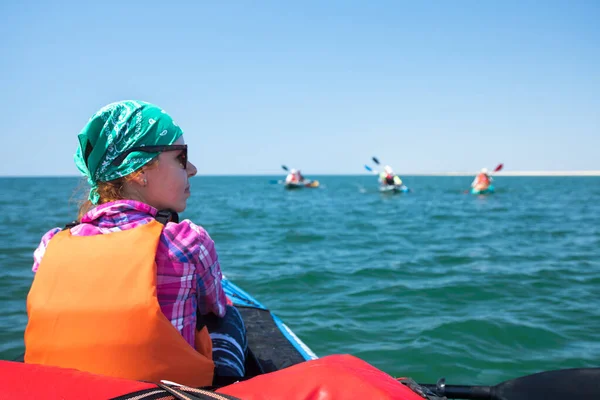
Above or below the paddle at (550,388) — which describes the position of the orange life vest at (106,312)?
above

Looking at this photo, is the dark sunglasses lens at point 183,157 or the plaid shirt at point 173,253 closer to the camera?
the plaid shirt at point 173,253

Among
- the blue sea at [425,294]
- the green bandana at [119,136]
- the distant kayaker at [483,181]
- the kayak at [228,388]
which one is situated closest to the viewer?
the kayak at [228,388]

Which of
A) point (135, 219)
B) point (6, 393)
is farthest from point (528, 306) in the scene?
point (6, 393)

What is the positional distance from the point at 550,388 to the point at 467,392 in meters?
0.38

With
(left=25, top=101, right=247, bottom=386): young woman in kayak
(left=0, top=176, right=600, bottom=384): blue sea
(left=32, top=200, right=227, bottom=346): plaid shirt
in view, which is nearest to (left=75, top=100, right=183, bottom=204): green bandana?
(left=25, top=101, right=247, bottom=386): young woman in kayak

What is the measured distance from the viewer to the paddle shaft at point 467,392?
2059 mm

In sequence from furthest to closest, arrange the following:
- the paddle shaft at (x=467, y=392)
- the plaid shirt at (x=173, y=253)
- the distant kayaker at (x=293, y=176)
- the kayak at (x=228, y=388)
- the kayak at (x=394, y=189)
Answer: the distant kayaker at (x=293, y=176)
the kayak at (x=394, y=189)
the paddle shaft at (x=467, y=392)
the plaid shirt at (x=173, y=253)
the kayak at (x=228, y=388)

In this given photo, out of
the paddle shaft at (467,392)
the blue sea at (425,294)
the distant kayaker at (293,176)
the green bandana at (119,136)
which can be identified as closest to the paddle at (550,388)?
the paddle shaft at (467,392)

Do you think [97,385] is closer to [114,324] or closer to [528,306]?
[114,324]

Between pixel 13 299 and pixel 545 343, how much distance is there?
6.34 metres

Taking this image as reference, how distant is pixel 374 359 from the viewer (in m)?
4.52

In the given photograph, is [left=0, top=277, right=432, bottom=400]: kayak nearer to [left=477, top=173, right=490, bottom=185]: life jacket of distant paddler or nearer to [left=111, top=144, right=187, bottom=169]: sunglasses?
[left=111, top=144, right=187, bottom=169]: sunglasses

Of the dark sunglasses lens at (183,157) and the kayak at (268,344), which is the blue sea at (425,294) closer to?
the dark sunglasses lens at (183,157)

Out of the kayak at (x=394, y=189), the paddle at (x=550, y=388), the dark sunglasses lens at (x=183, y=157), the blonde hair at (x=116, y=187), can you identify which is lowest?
the kayak at (x=394, y=189)
